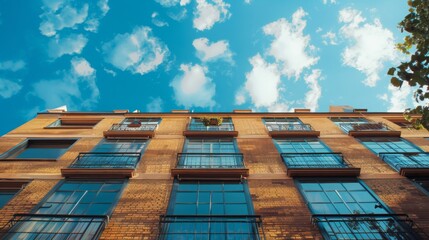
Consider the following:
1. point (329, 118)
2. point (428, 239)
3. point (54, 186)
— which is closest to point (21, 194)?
point (54, 186)

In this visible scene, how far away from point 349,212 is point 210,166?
493 centimetres

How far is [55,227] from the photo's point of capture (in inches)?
290

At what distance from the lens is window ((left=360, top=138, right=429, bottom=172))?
10.7m

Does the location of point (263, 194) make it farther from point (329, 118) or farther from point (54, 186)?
point (329, 118)

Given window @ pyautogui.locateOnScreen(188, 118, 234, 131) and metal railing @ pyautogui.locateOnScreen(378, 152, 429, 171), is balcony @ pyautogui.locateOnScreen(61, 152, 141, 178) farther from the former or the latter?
metal railing @ pyautogui.locateOnScreen(378, 152, 429, 171)

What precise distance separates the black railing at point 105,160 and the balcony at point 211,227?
12.4 ft

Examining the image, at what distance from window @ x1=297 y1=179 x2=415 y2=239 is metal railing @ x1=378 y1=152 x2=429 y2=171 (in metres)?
2.18

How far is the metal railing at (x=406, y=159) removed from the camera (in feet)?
34.5

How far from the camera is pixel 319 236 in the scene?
727 cm

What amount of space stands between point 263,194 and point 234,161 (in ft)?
7.84

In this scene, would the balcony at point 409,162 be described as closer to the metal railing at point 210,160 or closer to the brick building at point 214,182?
the brick building at point 214,182

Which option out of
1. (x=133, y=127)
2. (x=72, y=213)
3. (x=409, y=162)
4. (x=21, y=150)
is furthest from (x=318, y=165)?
(x=21, y=150)

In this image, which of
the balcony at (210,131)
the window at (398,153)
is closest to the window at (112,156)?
the balcony at (210,131)

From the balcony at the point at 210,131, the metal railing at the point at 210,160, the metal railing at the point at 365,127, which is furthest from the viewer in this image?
the metal railing at the point at 365,127
